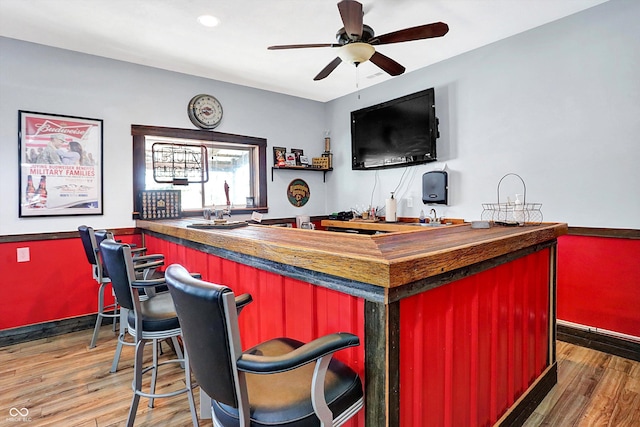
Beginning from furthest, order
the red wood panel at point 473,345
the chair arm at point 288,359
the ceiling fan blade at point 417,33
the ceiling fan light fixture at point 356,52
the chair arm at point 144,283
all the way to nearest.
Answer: the ceiling fan light fixture at point 356,52 → the ceiling fan blade at point 417,33 → the chair arm at point 144,283 → the red wood panel at point 473,345 → the chair arm at point 288,359

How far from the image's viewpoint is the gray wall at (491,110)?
2682 millimetres

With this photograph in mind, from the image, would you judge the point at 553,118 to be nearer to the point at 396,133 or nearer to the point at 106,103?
the point at 396,133

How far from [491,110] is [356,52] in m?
1.71

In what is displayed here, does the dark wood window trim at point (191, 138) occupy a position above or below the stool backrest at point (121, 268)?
above

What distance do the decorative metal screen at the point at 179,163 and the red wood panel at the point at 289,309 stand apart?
2.13 metres

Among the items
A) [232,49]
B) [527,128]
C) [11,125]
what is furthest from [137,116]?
[527,128]

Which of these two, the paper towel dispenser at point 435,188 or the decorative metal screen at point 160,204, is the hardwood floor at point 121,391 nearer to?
the decorative metal screen at point 160,204

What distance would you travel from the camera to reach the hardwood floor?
193 centimetres

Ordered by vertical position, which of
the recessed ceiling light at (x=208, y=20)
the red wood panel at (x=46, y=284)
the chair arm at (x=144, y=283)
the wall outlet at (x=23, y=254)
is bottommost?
the red wood panel at (x=46, y=284)

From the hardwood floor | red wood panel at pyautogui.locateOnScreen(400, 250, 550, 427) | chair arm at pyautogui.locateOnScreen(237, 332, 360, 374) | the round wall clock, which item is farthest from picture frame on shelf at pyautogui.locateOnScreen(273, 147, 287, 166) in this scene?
chair arm at pyautogui.locateOnScreen(237, 332, 360, 374)

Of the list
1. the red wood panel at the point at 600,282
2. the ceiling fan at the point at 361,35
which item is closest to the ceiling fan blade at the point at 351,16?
the ceiling fan at the point at 361,35

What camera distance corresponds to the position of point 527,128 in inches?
125

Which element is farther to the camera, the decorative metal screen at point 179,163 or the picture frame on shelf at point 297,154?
the picture frame on shelf at point 297,154

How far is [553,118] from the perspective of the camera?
3.01m
